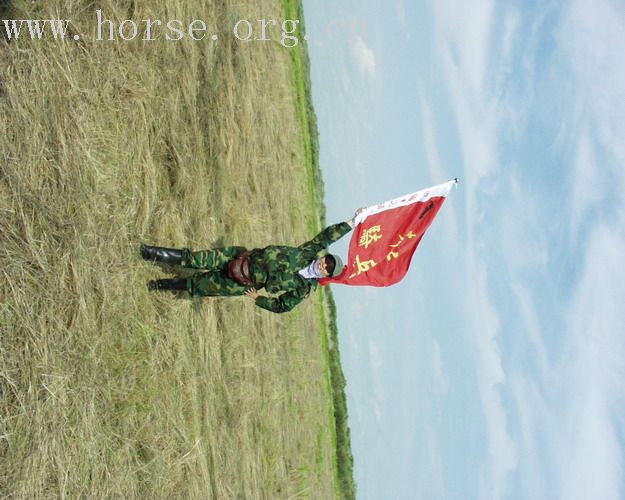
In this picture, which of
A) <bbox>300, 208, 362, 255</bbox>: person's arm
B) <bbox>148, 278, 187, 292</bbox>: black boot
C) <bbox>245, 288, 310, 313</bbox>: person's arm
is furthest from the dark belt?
<bbox>300, 208, 362, 255</bbox>: person's arm

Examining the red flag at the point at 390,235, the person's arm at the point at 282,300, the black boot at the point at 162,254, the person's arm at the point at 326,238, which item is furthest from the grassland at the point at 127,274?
the red flag at the point at 390,235

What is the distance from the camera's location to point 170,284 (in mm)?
4941

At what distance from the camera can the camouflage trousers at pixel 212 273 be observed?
16.6 ft

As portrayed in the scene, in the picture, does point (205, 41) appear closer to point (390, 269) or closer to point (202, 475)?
point (390, 269)

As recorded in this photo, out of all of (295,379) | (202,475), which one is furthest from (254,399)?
(295,379)

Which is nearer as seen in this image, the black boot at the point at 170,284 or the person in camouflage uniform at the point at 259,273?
the black boot at the point at 170,284

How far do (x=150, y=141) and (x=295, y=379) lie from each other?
5.10 metres

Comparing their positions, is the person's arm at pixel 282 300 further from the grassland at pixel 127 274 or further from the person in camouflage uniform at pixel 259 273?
the grassland at pixel 127 274

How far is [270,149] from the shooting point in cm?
909

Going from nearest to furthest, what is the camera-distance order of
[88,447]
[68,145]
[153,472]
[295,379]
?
[88,447]
[68,145]
[153,472]
[295,379]

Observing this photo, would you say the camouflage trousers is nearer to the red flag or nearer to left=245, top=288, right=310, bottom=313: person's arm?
left=245, top=288, right=310, bottom=313: person's arm

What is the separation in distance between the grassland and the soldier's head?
1.31 m

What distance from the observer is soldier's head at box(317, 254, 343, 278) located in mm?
5215

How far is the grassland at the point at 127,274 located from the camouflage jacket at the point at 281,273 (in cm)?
74
